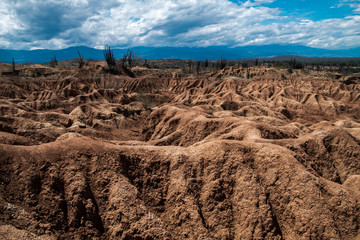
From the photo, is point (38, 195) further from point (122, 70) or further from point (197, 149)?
point (122, 70)

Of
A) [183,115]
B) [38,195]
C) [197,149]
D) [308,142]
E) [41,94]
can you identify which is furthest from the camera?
[41,94]

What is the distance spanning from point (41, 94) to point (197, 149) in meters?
39.3

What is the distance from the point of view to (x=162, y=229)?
8.00 m

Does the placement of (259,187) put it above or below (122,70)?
below

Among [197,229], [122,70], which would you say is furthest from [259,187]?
[122,70]

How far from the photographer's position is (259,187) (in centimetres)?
905

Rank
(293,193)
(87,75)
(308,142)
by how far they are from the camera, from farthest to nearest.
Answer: (87,75), (308,142), (293,193)

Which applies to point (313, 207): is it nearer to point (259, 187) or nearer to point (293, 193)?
point (293, 193)

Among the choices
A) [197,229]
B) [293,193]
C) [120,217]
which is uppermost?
[293,193]

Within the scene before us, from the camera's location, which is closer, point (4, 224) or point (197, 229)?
point (4, 224)

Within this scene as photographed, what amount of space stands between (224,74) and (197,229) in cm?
8699

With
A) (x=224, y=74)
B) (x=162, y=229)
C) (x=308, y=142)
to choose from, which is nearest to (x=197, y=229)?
(x=162, y=229)

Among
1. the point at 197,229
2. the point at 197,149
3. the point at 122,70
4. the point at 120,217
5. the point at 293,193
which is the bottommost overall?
the point at 197,229

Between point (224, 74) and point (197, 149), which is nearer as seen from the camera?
point (197, 149)
